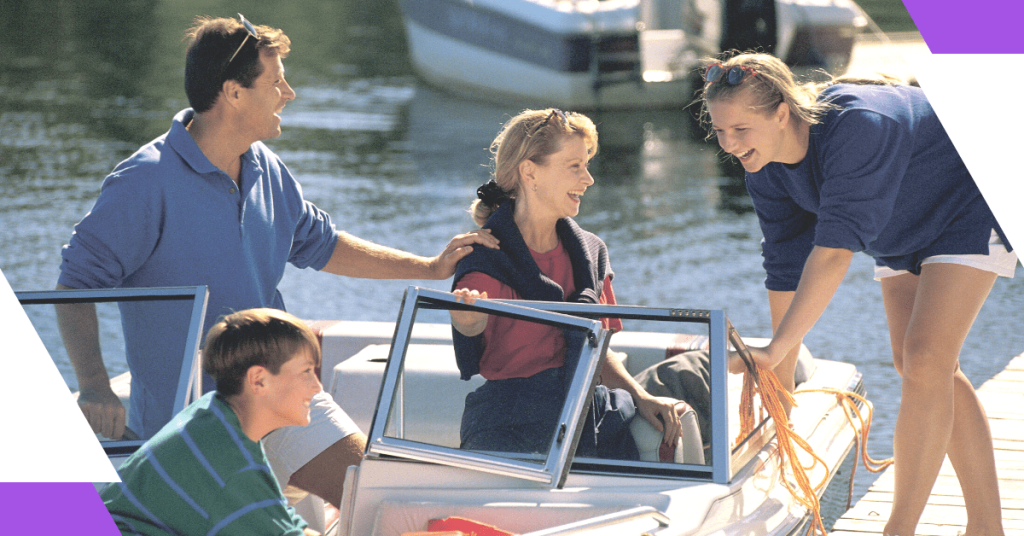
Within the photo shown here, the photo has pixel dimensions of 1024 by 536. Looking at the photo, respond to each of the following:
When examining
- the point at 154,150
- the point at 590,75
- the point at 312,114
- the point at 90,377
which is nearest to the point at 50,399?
the point at 90,377

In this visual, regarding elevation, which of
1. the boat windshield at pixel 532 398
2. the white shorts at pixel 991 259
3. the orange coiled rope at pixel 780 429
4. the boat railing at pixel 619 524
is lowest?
the orange coiled rope at pixel 780 429

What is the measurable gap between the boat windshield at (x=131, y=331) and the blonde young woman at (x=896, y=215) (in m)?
1.32

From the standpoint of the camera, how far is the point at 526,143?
2664 mm

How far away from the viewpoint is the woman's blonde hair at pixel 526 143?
266 cm

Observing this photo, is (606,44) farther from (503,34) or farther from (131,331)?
(131,331)

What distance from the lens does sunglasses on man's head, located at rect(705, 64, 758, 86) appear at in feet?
8.11

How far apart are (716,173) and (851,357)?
4927 mm

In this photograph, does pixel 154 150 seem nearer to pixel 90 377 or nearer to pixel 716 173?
pixel 90 377

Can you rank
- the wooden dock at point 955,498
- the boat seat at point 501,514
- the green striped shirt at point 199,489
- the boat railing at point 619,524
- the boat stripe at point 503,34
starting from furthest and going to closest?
the boat stripe at point 503,34 → the wooden dock at point 955,498 → the boat seat at point 501,514 → the boat railing at point 619,524 → the green striped shirt at point 199,489

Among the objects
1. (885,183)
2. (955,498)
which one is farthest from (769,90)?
(955,498)

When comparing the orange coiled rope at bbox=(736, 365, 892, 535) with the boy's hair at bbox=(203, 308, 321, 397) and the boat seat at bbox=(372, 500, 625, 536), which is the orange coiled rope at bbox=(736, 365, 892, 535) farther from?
the boy's hair at bbox=(203, 308, 321, 397)

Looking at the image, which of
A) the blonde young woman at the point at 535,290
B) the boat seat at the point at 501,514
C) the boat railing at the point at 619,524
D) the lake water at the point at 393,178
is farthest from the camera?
the lake water at the point at 393,178

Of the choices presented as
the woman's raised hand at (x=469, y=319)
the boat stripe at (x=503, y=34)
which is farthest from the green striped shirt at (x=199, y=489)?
the boat stripe at (x=503, y=34)

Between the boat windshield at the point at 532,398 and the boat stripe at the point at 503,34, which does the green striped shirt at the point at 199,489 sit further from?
the boat stripe at the point at 503,34
